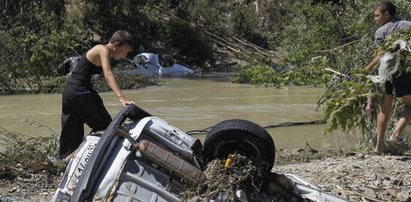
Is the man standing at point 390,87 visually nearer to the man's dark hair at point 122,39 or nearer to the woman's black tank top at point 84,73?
the man's dark hair at point 122,39

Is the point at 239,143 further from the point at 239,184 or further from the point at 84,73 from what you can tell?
the point at 84,73

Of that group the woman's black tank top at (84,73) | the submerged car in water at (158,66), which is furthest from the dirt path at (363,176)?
the submerged car in water at (158,66)

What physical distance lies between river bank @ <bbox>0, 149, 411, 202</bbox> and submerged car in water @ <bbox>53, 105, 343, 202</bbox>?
1.29 metres

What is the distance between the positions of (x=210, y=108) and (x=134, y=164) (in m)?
9.98

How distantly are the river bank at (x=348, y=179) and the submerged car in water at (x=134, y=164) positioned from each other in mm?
1290

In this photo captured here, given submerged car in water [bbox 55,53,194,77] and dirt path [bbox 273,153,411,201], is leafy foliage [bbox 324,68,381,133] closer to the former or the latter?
dirt path [bbox 273,153,411,201]

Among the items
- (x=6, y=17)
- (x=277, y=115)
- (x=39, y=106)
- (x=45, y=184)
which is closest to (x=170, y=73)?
(x=6, y=17)

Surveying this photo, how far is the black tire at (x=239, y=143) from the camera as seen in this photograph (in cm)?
433

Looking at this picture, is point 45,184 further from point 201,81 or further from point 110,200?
point 201,81

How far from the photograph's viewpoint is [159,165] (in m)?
3.78

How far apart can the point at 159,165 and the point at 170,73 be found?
20.8 m

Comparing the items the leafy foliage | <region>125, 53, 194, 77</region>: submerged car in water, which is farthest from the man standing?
<region>125, 53, 194, 77</region>: submerged car in water

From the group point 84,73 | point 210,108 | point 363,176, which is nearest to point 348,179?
point 363,176

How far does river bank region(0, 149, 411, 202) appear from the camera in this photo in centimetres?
518
